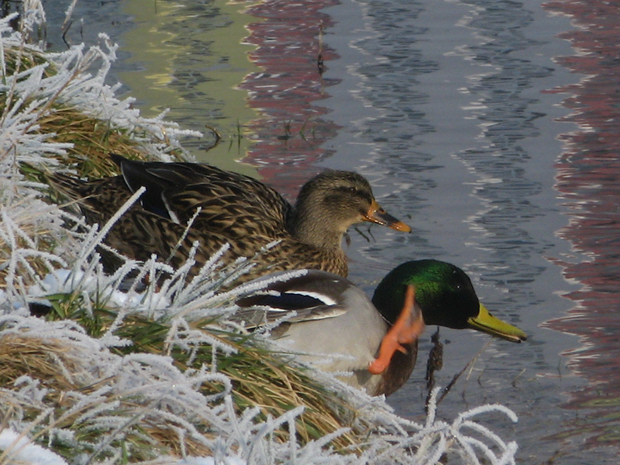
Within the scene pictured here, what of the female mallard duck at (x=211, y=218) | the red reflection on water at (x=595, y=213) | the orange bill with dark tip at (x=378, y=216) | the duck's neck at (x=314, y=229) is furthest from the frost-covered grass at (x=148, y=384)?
the orange bill with dark tip at (x=378, y=216)

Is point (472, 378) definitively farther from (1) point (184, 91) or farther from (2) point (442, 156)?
(1) point (184, 91)

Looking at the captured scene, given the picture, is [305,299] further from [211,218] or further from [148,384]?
[148,384]

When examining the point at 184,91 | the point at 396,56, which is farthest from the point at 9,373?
the point at 396,56

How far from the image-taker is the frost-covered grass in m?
2.63

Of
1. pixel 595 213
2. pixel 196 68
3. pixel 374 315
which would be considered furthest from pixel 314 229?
pixel 196 68

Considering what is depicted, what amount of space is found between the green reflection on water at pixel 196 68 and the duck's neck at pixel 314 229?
5.69ft

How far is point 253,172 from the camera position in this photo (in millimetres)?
8180

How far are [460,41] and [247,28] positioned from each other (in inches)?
89.6

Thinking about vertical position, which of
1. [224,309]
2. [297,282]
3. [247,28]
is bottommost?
[247,28]

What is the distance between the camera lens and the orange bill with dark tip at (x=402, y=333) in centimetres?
454

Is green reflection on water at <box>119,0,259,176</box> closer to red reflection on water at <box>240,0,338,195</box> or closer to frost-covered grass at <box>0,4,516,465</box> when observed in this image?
red reflection on water at <box>240,0,338,195</box>

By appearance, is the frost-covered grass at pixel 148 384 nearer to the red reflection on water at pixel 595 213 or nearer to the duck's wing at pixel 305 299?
the duck's wing at pixel 305 299

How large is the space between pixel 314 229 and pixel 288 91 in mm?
4155

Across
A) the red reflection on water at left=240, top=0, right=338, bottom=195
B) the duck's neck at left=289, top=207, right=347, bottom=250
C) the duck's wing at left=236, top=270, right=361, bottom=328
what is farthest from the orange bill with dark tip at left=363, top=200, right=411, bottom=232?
the duck's wing at left=236, top=270, right=361, bottom=328
